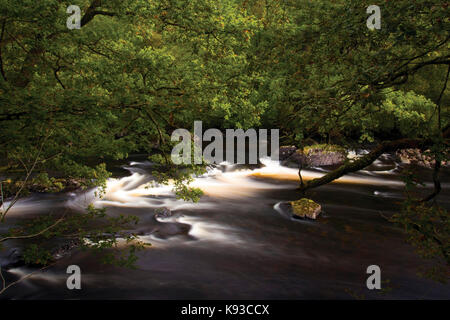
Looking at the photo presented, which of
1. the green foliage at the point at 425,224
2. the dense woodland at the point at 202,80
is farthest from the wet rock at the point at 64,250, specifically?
the green foliage at the point at 425,224

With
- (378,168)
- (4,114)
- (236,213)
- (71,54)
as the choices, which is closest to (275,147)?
(378,168)

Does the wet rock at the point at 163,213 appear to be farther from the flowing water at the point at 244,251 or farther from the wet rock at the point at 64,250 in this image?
the wet rock at the point at 64,250

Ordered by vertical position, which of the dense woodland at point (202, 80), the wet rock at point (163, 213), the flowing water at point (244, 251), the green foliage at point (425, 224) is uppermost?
the dense woodland at point (202, 80)

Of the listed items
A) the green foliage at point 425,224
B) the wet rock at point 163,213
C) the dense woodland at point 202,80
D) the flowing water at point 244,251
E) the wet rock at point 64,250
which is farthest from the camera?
the wet rock at point 163,213

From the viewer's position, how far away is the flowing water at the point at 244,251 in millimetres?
6699

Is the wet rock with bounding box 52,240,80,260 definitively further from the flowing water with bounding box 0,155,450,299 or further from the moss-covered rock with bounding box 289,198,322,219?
the moss-covered rock with bounding box 289,198,322,219

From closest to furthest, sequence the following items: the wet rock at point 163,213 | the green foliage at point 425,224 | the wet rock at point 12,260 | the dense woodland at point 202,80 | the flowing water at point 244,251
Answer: the green foliage at point 425,224
the dense woodland at point 202,80
the flowing water at point 244,251
the wet rock at point 12,260
the wet rock at point 163,213

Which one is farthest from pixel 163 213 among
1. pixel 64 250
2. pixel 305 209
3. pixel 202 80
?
pixel 202 80

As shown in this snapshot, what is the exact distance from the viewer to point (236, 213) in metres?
11.7

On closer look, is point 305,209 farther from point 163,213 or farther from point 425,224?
point 425,224

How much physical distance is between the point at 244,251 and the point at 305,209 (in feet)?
9.94

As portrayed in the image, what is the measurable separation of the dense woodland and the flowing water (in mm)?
1763

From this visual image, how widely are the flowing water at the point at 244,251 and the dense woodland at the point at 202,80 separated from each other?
176cm

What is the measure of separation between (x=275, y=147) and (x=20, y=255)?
15.9 m
